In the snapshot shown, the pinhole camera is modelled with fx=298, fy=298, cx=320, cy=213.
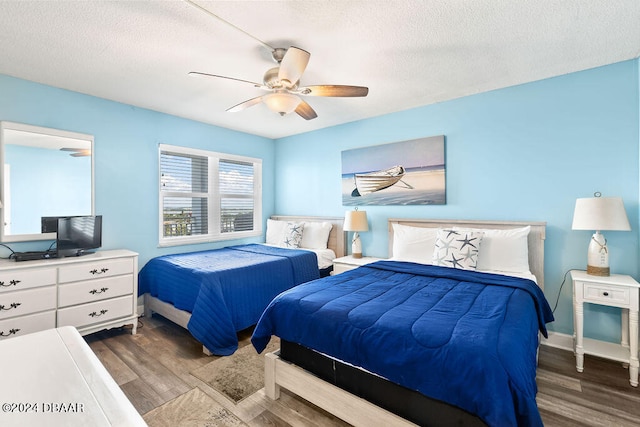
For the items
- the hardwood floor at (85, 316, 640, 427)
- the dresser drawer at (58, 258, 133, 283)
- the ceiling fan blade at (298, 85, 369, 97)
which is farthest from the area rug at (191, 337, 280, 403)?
the ceiling fan blade at (298, 85, 369, 97)

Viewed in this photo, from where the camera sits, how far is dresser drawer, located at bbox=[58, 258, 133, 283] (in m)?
2.58

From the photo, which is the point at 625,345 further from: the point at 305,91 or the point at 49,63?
the point at 49,63

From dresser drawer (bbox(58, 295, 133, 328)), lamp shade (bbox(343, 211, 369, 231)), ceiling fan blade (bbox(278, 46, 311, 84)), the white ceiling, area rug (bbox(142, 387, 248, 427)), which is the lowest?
area rug (bbox(142, 387, 248, 427))

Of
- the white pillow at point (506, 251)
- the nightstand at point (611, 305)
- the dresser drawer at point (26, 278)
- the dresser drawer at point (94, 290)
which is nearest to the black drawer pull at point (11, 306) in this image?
the dresser drawer at point (26, 278)

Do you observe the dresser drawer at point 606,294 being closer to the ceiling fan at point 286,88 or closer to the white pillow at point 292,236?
the ceiling fan at point 286,88

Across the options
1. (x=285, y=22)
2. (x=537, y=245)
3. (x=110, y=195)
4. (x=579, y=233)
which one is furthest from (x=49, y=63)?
(x=579, y=233)

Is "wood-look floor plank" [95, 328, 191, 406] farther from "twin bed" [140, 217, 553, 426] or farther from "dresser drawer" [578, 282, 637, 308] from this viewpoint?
"dresser drawer" [578, 282, 637, 308]

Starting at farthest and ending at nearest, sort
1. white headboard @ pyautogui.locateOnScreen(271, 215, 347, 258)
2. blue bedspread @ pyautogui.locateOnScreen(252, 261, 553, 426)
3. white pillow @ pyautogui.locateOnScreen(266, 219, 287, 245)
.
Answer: white pillow @ pyautogui.locateOnScreen(266, 219, 287, 245)
white headboard @ pyautogui.locateOnScreen(271, 215, 347, 258)
blue bedspread @ pyautogui.locateOnScreen(252, 261, 553, 426)

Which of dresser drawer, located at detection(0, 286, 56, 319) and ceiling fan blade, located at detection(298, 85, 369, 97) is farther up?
ceiling fan blade, located at detection(298, 85, 369, 97)

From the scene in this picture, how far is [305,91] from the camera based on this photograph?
225 cm

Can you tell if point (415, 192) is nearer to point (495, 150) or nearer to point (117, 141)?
point (495, 150)

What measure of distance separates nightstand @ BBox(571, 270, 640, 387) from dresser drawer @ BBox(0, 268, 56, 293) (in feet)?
13.9

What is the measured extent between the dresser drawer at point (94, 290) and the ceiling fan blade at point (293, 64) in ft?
8.04

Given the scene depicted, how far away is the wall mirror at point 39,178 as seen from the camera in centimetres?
266
